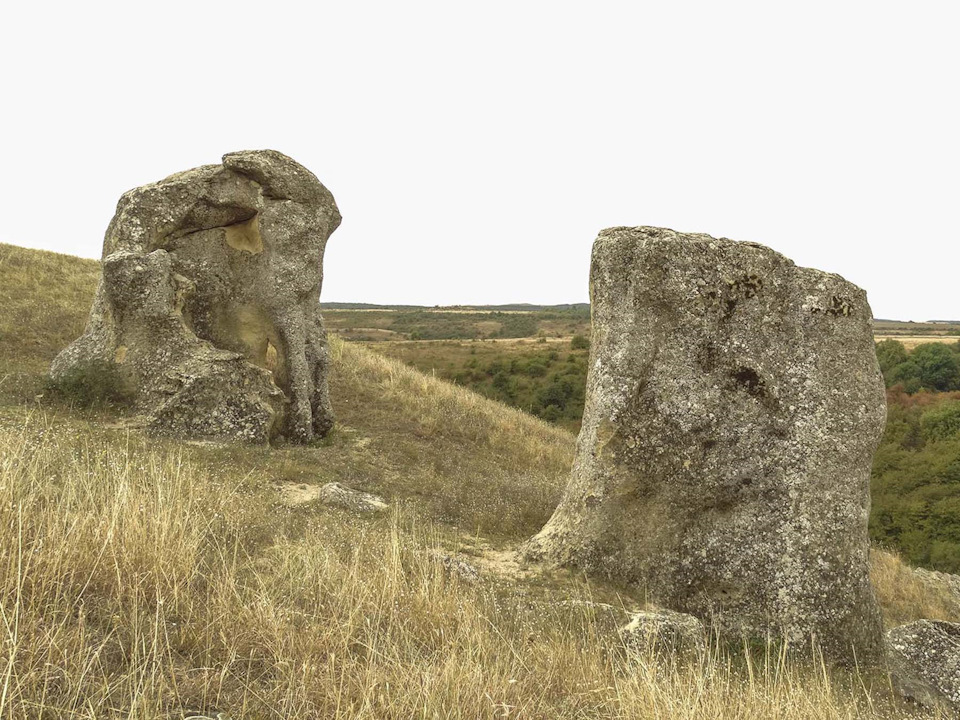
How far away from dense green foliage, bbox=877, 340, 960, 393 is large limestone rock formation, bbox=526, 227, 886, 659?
108ft

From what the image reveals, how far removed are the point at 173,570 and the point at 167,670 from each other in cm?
89

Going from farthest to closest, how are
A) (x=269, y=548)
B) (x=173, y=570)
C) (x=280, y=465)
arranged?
(x=280, y=465)
(x=269, y=548)
(x=173, y=570)

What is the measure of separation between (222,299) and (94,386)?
8.70ft

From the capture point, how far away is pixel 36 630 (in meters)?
3.08

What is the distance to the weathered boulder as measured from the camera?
5.66 m

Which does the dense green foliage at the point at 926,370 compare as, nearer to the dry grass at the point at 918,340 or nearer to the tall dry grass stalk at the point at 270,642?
the dry grass at the point at 918,340

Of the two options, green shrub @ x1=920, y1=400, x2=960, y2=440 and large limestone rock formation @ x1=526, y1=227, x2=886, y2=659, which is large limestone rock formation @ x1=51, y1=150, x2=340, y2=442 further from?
green shrub @ x1=920, y1=400, x2=960, y2=440

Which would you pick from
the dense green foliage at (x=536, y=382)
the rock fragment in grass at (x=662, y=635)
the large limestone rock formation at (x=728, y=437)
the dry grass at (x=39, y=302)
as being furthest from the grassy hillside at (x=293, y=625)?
the dense green foliage at (x=536, y=382)

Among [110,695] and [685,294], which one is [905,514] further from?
[110,695]

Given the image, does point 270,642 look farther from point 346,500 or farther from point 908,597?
point 908,597

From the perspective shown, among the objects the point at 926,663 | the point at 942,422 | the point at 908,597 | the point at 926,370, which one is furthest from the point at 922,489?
the point at 926,370

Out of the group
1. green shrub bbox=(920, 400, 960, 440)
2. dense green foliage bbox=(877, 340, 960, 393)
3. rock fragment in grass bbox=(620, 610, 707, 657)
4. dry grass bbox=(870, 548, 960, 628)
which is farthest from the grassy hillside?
dense green foliage bbox=(877, 340, 960, 393)

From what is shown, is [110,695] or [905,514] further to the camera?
[905,514]

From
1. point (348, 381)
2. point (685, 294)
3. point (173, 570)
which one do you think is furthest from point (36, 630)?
point (348, 381)
